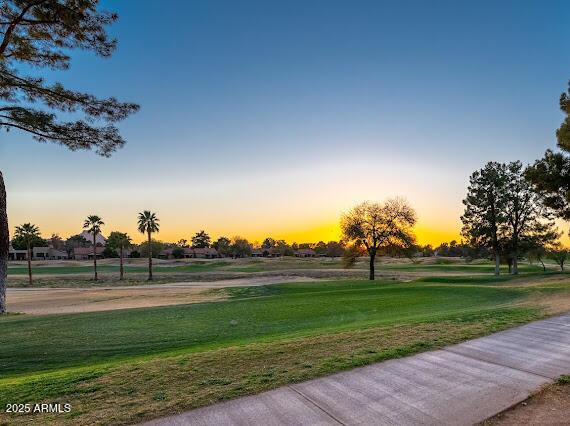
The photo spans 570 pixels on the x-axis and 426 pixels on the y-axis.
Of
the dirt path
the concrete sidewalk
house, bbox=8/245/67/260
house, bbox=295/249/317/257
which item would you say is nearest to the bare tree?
the dirt path

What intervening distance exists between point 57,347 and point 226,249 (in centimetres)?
14347

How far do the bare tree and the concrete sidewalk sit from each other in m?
37.9

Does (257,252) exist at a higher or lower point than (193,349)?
lower

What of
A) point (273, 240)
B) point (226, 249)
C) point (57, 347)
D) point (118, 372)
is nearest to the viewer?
point (118, 372)

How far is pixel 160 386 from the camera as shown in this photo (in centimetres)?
539

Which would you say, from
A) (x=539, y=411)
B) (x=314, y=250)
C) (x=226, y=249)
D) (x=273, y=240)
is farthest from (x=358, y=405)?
(x=273, y=240)

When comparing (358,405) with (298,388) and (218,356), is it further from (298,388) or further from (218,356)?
(218,356)

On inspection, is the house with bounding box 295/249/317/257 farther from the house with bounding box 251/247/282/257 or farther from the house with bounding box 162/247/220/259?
the house with bounding box 162/247/220/259

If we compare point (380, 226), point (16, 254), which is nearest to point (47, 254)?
point (16, 254)

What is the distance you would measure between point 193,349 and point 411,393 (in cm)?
613

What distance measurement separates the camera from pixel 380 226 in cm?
4472

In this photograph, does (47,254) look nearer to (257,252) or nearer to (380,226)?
(257,252)

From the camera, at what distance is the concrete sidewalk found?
4281 millimetres

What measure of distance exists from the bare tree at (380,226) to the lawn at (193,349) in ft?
81.2
